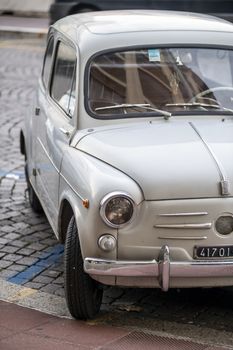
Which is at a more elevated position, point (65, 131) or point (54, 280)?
point (65, 131)

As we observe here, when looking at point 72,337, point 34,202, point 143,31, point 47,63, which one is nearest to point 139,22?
point 143,31

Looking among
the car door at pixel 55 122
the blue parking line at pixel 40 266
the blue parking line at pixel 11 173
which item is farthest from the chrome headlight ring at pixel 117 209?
the blue parking line at pixel 11 173

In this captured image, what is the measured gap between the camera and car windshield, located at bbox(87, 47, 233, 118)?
584cm

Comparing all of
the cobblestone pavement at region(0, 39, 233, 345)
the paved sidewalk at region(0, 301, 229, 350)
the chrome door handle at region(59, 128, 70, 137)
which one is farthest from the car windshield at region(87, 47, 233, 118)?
the paved sidewalk at region(0, 301, 229, 350)

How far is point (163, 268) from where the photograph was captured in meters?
4.76

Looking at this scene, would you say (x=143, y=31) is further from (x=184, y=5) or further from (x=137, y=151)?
(x=184, y=5)

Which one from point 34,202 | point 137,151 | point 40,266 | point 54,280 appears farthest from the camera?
point 34,202

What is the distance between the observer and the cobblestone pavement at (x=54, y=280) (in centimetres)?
527

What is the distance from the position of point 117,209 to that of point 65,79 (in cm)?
192

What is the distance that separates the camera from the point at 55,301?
221 inches

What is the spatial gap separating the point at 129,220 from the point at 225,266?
0.60 m

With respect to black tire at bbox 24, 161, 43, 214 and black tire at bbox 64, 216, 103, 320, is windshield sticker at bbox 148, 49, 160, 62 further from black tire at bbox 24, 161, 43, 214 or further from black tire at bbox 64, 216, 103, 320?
black tire at bbox 24, 161, 43, 214

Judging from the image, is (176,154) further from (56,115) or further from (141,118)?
(56,115)

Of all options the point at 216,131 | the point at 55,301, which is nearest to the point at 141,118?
the point at 216,131
